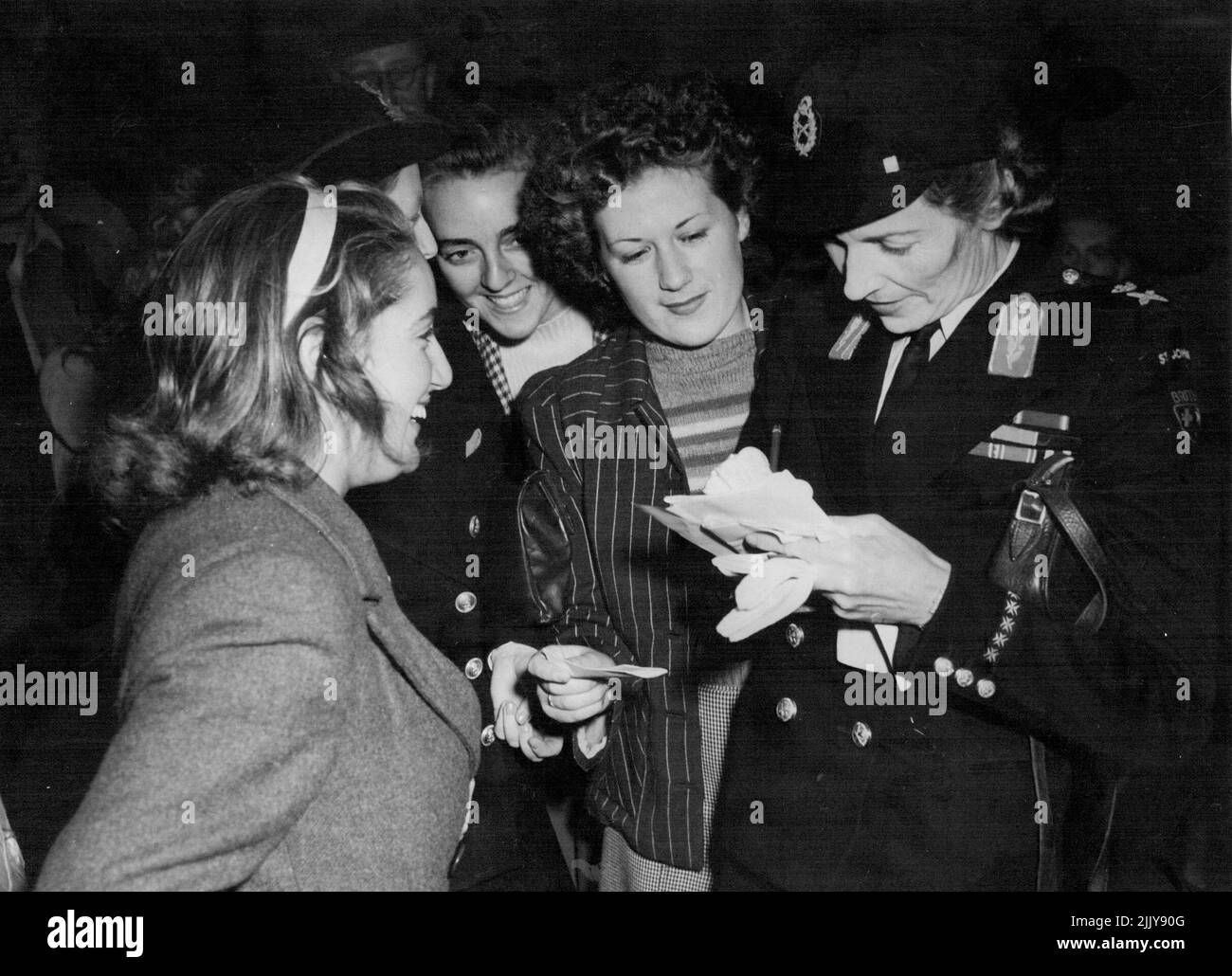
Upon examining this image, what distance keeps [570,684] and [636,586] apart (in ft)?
0.64

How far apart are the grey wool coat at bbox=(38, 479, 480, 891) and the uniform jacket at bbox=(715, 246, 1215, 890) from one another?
22.9 inches

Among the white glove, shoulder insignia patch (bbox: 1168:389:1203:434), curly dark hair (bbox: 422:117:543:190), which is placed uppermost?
curly dark hair (bbox: 422:117:543:190)

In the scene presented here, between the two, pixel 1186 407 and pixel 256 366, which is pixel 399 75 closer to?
pixel 256 366

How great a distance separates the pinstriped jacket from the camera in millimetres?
1894

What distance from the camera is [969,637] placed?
1.82 metres

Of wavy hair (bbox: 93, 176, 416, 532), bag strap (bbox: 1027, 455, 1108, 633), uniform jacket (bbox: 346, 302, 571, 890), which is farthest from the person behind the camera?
uniform jacket (bbox: 346, 302, 571, 890)

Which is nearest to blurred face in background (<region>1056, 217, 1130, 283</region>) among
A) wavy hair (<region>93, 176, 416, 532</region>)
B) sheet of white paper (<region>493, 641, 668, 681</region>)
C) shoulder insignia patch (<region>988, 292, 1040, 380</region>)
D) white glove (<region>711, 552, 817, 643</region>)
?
shoulder insignia patch (<region>988, 292, 1040, 380</region>)

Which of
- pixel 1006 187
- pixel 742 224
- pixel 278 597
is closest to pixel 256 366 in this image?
pixel 278 597

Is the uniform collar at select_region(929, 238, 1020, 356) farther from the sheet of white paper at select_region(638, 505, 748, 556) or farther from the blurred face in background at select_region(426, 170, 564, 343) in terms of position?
the blurred face in background at select_region(426, 170, 564, 343)

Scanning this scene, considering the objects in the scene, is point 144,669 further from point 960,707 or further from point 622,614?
point 960,707

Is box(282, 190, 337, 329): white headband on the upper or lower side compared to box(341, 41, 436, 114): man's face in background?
lower

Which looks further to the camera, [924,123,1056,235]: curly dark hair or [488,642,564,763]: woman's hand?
[488,642,564,763]: woman's hand
